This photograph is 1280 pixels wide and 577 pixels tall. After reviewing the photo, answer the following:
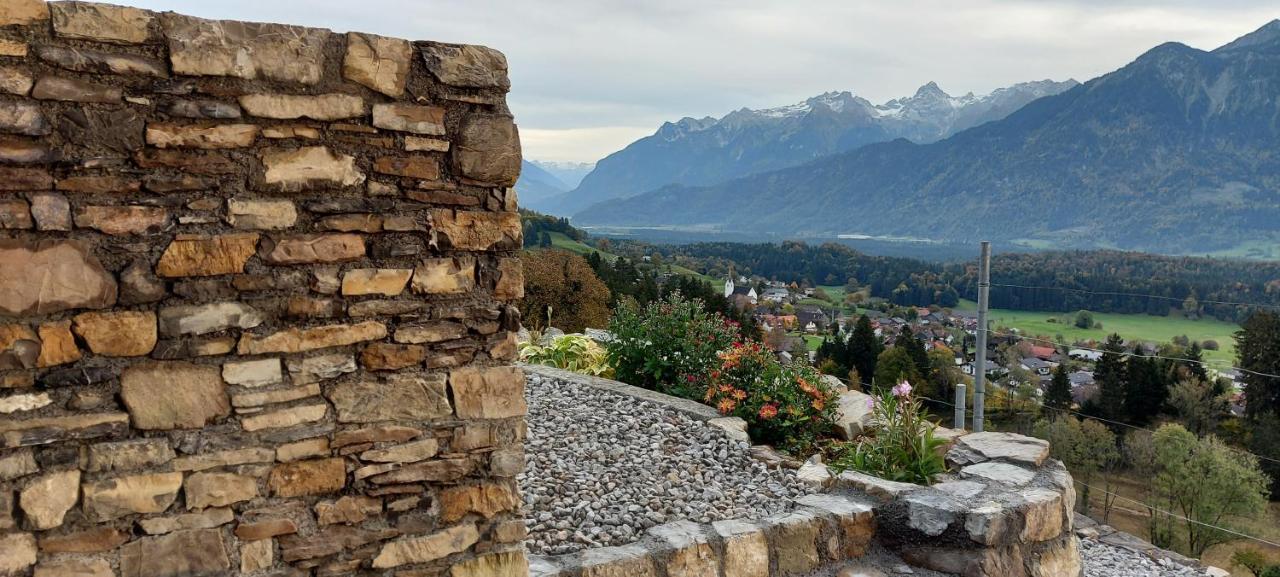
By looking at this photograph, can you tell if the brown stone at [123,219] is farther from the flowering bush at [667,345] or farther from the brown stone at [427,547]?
the flowering bush at [667,345]

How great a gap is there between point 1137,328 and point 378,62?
27.6 meters

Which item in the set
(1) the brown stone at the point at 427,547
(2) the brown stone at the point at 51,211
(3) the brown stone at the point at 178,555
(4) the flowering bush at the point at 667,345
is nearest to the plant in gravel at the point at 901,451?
(4) the flowering bush at the point at 667,345

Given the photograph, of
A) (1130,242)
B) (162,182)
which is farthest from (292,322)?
(1130,242)

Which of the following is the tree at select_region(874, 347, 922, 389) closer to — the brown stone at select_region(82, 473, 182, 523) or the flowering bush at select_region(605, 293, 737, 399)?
the flowering bush at select_region(605, 293, 737, 399)

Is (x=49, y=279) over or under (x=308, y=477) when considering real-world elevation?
over

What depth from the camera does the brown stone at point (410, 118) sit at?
8.59ft

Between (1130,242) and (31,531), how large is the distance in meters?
210

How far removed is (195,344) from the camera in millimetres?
2432

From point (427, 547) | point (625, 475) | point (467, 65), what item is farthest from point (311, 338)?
point (625, 475)

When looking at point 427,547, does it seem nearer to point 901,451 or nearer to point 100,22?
point 100,22

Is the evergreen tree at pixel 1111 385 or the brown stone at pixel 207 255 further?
the evergreen tree at pixel 1111 385

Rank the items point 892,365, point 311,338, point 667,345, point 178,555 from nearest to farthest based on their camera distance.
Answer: point 178,555
point 311,338
point 667,345
point 892,365

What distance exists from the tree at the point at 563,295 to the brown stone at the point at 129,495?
9.65 metres

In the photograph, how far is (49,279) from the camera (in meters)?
2.23
